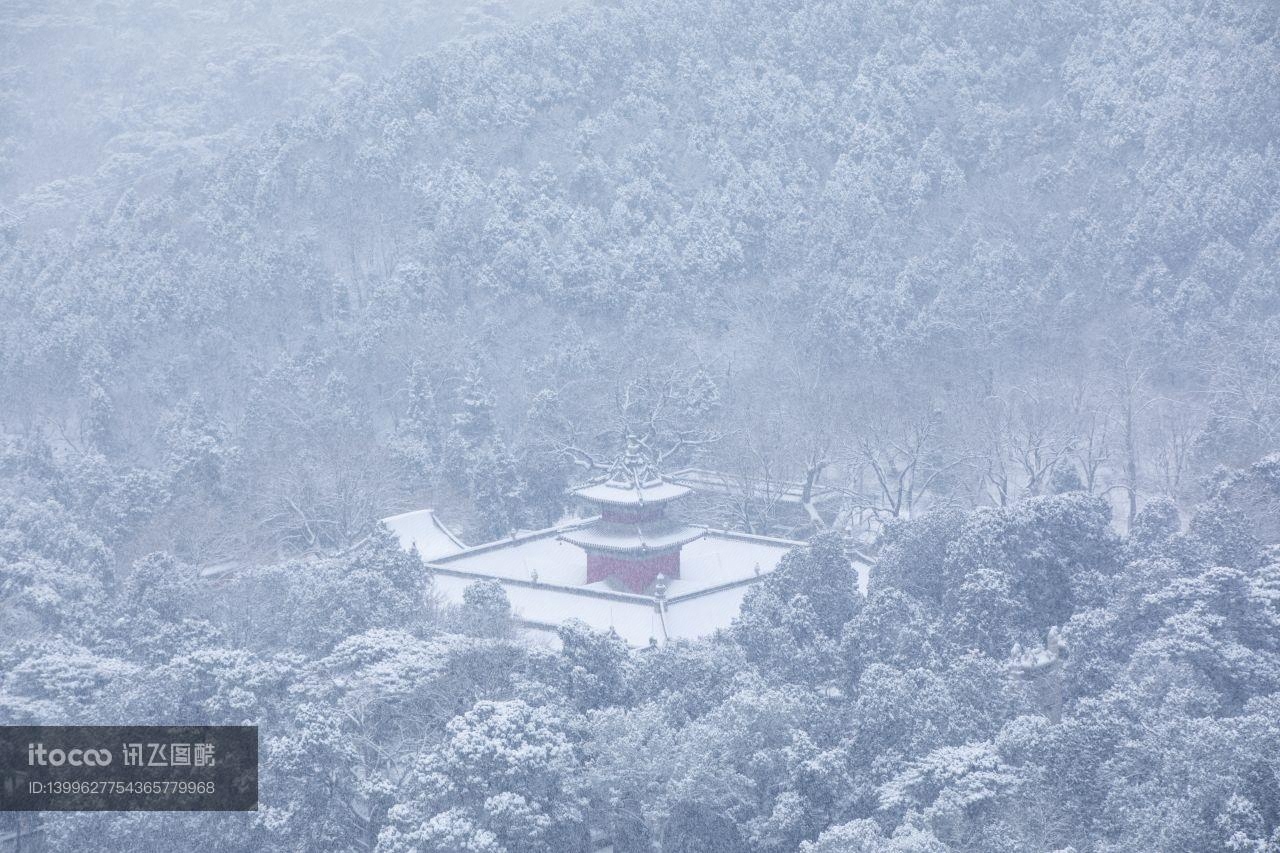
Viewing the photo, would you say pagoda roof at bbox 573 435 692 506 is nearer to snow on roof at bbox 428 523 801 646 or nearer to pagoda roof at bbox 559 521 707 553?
pagoda roof at bbox 559 521 707 553

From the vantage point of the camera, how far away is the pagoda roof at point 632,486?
30.2 metres

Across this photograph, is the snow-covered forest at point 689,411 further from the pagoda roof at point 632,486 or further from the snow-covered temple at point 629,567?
the pagoda roof at point 632,486

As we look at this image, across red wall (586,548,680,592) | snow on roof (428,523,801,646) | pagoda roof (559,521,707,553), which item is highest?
pagoda roof (559,521,707,553)

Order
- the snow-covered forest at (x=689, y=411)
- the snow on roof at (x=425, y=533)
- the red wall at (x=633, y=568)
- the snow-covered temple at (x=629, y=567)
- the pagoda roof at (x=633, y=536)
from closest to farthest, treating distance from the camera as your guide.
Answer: the snow-covered forest at (x=689, y=411), the snow-covered temple at (x=629, y=567), the pagoda roof at (x=633, y=536), the red wall at (x=633, y=568), the snow on roof at (x=425, y=533)

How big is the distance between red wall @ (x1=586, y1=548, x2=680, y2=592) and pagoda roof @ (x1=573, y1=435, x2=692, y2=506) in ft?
3.72

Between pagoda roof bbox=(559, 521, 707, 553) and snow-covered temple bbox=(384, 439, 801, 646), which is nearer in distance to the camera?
snow-covered temple bbox=(384, 439, 801, 646)

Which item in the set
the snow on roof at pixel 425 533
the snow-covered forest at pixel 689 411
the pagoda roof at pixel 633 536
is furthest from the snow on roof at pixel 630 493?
the snow on roof at pixel 425 533

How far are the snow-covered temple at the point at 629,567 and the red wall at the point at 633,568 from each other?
0.02m

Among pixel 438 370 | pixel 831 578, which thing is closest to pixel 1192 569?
pixel 831 578

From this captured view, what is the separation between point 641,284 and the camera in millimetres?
53031

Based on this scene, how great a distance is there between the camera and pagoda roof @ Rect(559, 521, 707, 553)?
97.2ft

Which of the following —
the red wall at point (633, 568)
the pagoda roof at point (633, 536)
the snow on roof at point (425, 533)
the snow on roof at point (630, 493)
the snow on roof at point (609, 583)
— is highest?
the snow on roof at point (630, 493)

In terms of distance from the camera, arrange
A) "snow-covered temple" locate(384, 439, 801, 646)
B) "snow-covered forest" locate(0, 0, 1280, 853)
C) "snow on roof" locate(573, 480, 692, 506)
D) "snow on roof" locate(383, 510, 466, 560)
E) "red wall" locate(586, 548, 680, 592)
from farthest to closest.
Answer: "snow on roof" locate(383, 510, 466, 560) → "snow on roof" locate(573, 480, 692, 506) → "red wall" locate(586, 548, 680, 592) → "snow-covered temple" locate(384, 439, 801, 646) → "snow-covered forest" locate(0, 0, 1280, 853)

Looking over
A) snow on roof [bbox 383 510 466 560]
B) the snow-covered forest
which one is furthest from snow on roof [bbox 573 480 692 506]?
snow on roof [bbox 383 510 466 560]
